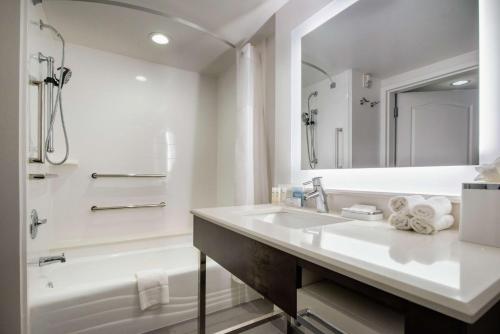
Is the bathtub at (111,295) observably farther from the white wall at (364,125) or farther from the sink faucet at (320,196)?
the white wall at (364,125)

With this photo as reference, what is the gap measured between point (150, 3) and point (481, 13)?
1.75 metres

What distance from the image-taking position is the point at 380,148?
42.1 inches

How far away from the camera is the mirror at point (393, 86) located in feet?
2.73

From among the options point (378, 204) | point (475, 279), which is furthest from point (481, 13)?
point (475, 279)

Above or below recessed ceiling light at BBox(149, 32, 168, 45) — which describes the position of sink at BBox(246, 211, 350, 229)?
below

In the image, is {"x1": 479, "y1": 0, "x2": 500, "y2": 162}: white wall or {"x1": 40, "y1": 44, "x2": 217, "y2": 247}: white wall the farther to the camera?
{"x1": 40, "y1": 44, "x2": 217, "y2": 247}: white wall

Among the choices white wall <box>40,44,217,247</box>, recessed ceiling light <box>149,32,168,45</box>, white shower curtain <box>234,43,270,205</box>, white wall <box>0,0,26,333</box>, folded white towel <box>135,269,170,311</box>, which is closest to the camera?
white wall <box>0,0,26,333</box>

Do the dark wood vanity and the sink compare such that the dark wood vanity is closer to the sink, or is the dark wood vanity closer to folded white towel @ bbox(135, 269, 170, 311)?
the sink

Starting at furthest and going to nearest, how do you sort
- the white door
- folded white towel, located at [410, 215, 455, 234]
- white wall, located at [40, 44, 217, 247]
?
white wall, located at [40, 44, 217, 247], the white door, folded white towel, located at [410, 215, 455, 234]

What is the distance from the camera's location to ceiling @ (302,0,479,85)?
84cm

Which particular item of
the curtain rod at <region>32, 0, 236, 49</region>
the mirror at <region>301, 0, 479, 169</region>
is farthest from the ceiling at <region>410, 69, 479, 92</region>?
the curtain rod at <region>32, 0, 236, 49</region>

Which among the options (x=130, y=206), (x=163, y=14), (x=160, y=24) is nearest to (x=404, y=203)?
(x=163, y=14)

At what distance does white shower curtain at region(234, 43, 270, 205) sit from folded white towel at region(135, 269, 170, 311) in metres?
0.72

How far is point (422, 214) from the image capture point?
2.37ft
